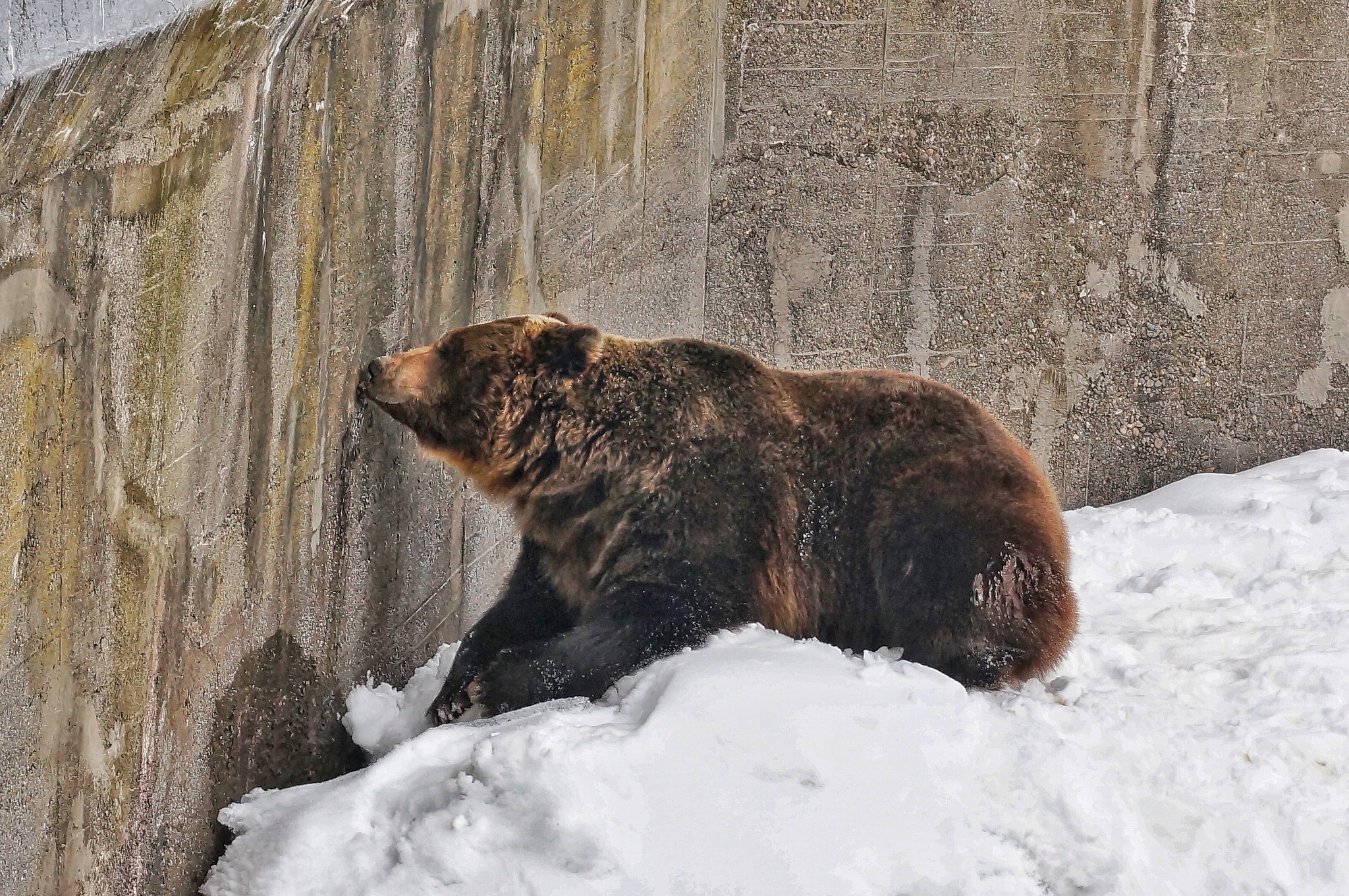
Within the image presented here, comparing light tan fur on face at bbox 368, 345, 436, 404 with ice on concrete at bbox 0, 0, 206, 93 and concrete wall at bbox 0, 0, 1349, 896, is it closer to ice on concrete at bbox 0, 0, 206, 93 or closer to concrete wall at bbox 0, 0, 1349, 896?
concrete wall at bbox 0, 0, 1349, 896

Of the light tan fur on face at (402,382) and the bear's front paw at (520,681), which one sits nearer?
the bear's front paw at (520,681)

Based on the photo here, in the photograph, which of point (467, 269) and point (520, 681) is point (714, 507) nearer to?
point (520, 681)

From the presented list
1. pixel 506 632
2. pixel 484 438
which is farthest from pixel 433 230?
pixel 506 632

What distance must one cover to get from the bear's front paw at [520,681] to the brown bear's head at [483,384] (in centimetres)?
69

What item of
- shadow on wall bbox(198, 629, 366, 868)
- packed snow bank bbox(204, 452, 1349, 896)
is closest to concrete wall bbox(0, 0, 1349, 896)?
shadow on wall bbox(198, 629, 366, 868)

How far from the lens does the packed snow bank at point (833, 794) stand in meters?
2.75

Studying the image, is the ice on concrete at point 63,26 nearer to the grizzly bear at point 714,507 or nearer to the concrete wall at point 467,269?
the concrete wall at point 467,269

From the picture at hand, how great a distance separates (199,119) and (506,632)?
6.07 ft

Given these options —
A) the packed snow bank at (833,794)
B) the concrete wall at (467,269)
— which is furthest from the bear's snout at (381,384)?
the packed snow bank at (833,794)

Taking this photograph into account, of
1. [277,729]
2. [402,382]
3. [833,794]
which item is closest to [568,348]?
[402,382]

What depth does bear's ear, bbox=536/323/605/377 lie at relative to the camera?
390 cm

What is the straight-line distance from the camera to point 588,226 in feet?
18.8

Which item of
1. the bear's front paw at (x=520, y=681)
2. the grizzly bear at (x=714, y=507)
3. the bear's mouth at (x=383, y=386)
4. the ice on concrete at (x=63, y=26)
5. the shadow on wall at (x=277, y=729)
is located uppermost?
the ice on concrete at (x=63, y=26)

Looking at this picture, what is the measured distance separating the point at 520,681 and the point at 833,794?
1.08m
